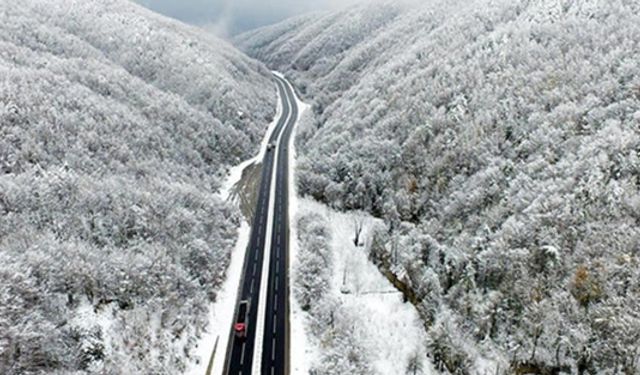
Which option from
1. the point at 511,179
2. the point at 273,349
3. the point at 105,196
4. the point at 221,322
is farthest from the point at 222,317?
the point at 511,179

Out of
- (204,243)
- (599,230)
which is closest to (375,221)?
(204,243)

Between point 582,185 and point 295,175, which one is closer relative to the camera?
point 582,185

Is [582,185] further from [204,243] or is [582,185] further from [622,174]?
[204,243]

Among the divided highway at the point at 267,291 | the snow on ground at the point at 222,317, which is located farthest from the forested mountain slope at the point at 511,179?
the snow on ground at the point at 222,317

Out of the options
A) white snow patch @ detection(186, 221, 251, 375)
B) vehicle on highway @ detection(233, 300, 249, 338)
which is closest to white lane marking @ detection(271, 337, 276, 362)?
vehicle on highway @ detection(233, 300, 249, 338)

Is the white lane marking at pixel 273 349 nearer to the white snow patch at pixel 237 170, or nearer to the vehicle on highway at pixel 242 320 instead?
the vehicle on highway at pixel 242 320
